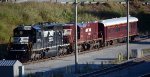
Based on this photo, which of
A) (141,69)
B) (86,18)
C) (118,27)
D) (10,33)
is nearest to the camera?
(141,69)

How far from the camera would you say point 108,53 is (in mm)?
51094

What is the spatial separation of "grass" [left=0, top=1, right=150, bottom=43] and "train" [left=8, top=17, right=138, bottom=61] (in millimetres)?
5573

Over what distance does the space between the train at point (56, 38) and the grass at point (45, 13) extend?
5573 millimetres

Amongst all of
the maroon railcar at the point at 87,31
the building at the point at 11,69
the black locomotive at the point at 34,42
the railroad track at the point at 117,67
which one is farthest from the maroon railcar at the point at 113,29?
the building at the point at 11,69

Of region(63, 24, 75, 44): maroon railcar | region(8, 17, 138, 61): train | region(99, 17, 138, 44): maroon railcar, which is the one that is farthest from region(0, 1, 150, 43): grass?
region(99, 17, 138, 44): maroon railcar

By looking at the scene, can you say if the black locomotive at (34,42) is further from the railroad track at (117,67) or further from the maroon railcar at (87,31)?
the railroad track at (117,67)

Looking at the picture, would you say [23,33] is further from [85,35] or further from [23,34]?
[85,35]

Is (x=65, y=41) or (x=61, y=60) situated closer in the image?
(x=61, y=60)

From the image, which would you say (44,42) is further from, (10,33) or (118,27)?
(118,27)

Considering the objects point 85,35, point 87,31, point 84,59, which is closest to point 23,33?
point 84,59

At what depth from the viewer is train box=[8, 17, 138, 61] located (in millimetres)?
42969

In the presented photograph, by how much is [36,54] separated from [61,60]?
2594 mm

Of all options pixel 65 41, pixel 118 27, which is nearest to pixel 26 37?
pixel 65 41

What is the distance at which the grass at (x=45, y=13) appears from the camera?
175ft
